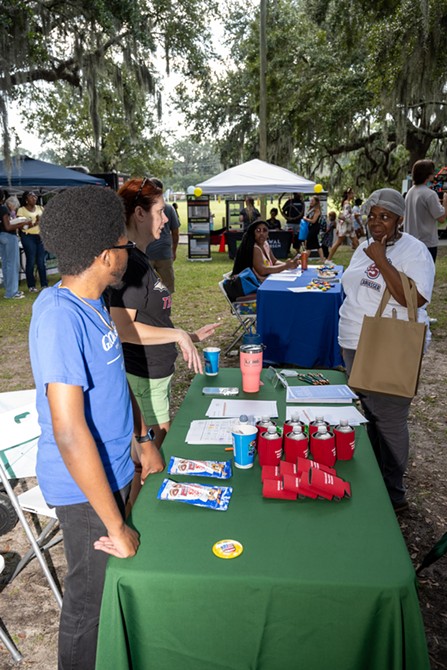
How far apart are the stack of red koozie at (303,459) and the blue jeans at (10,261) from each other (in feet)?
28.7

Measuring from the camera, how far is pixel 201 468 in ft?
5.48

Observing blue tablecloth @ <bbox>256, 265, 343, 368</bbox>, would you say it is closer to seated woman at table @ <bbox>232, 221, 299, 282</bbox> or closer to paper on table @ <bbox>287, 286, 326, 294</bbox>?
paper on table @ <bbox>287, 286, 326, 294</bbox>

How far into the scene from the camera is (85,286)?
4.56ft

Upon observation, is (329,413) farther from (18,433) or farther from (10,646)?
(10,646)

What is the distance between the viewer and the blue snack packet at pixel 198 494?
4.90 ft

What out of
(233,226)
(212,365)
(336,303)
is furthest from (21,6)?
(212,365)

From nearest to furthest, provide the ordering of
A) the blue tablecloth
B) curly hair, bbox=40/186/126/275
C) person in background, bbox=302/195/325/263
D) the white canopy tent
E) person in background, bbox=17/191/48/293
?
curly hair, bbox=40/186/126/275
the blue tablecloth
person in background, bbox=17/191/48/293
the white canopy tent
person in background, bbox=302/195/325/263

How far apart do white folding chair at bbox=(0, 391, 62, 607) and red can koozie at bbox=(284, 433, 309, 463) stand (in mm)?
1188

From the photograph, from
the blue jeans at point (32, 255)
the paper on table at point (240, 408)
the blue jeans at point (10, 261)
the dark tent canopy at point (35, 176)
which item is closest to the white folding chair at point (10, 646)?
the paper on table at point (240, 408)

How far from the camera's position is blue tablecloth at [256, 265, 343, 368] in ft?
16.6

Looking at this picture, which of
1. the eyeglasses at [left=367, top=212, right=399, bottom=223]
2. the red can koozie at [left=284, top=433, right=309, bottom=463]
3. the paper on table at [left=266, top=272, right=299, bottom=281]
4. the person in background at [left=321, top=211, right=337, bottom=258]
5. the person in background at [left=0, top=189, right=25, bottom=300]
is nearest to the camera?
the red can koozie at [left=284, top=433, right=309, bottom=463]

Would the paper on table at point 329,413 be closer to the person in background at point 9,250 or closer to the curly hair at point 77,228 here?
the curly hair at point 77,228

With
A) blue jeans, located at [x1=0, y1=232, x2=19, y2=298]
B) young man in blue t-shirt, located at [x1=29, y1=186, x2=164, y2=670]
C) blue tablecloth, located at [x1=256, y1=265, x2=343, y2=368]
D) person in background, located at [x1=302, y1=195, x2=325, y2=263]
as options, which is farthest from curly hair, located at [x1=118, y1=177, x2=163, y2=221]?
person in background, located at [x1=302, y1=195, x2=325, y2=263]

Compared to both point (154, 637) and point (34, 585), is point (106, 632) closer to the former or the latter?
point (154, 637)
